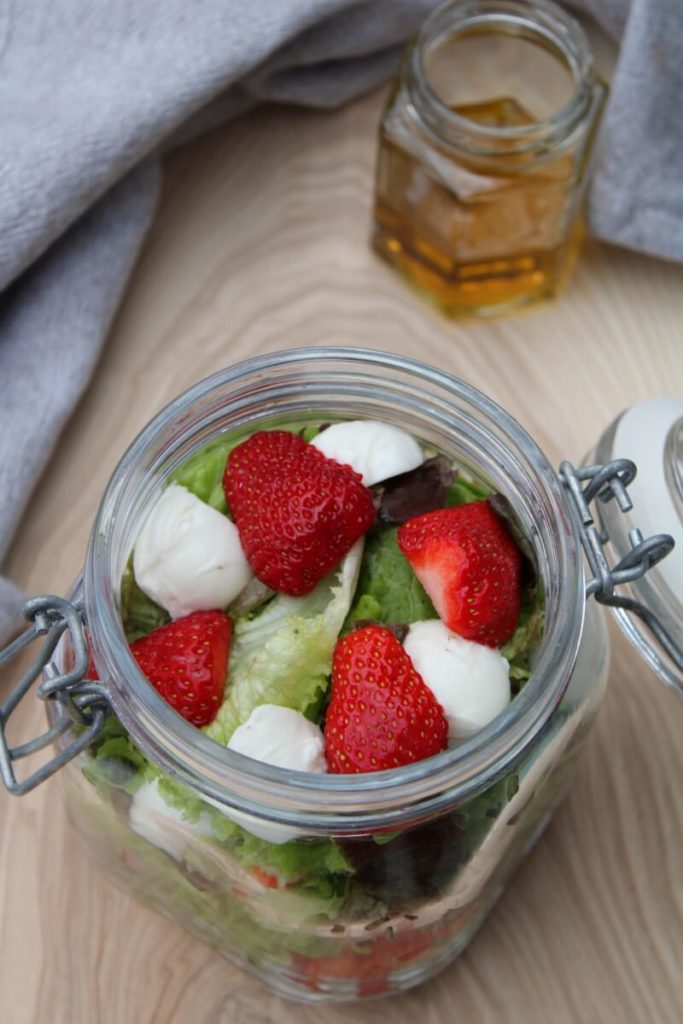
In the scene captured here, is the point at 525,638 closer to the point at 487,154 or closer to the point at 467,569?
the point at 467,569

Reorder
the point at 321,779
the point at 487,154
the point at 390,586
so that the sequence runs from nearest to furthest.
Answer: the point at 321,779 < the point at 390,586 < the point at 487,154

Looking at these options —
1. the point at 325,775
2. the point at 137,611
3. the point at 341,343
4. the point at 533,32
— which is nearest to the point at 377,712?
the point at 325,775

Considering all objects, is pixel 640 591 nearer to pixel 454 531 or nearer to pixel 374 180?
pixel 454 531

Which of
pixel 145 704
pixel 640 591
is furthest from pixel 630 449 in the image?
pixel 145 704

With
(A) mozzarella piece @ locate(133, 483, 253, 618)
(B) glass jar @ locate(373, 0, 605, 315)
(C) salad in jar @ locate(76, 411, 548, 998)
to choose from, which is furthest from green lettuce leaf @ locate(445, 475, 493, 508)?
(B) glass jar @ locate(373, 0, 605, 315)

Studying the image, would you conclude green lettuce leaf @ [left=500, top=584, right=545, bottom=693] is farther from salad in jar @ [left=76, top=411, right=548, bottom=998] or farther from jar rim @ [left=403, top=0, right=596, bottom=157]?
jar rim @ [left=403, top=0, right=596, bottom=157]

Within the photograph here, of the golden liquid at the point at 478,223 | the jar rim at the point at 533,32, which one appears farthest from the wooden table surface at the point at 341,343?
the jar rim at the point at 533,32
